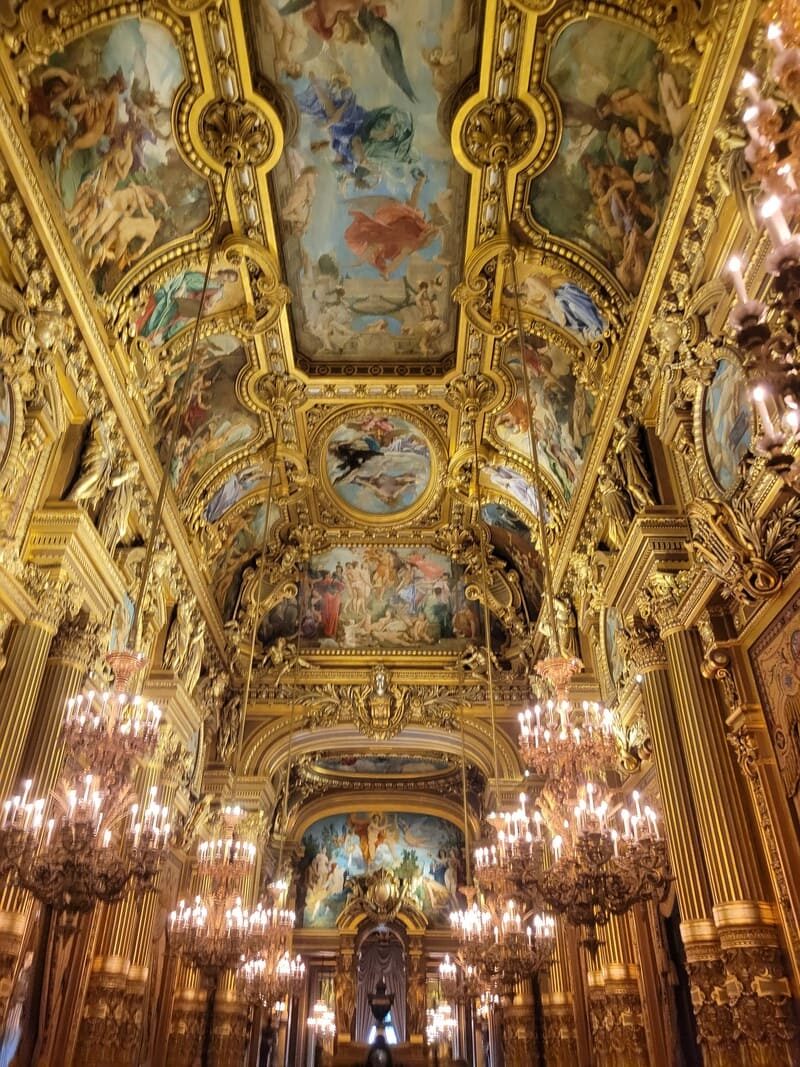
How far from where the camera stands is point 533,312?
444 inches

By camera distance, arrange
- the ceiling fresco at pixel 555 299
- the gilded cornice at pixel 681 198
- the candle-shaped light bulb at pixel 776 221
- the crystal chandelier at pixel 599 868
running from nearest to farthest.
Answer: the candle-shaped light bulb at pixel 776 221 → the crystal chandelier at pixel 599 868 → the gilded cornice at pixel 681 198 → the ceiling fresco at pixel 555 299

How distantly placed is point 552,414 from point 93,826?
29.4 ft

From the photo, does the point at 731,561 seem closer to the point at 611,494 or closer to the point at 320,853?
the point at 611,494

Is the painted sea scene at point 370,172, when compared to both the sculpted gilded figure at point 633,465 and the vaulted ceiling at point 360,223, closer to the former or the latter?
the vaulted ceiling at point 360,223

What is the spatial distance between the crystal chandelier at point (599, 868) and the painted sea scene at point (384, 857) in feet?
65.7

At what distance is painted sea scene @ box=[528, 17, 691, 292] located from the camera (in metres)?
8.01

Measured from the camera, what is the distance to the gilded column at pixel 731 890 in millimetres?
6301

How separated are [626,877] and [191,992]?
10881 millimetres

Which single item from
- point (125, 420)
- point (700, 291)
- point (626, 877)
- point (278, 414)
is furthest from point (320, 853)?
point (700, 291)

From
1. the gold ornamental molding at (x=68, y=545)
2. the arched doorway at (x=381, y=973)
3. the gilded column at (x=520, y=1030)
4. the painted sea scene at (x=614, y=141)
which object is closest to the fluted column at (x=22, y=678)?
the gold ornamental molding at (x=68, y=545)

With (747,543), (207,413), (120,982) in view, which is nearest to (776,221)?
(747,543)

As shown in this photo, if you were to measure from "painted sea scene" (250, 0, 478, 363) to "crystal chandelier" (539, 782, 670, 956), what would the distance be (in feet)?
24.7

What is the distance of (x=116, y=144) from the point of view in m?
8.66

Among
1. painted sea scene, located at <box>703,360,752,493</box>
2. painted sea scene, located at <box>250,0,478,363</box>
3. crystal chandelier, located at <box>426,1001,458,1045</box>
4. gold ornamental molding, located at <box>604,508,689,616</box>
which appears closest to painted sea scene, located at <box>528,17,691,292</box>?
painted sea scene, located at <box>250,0,478,363</box>
